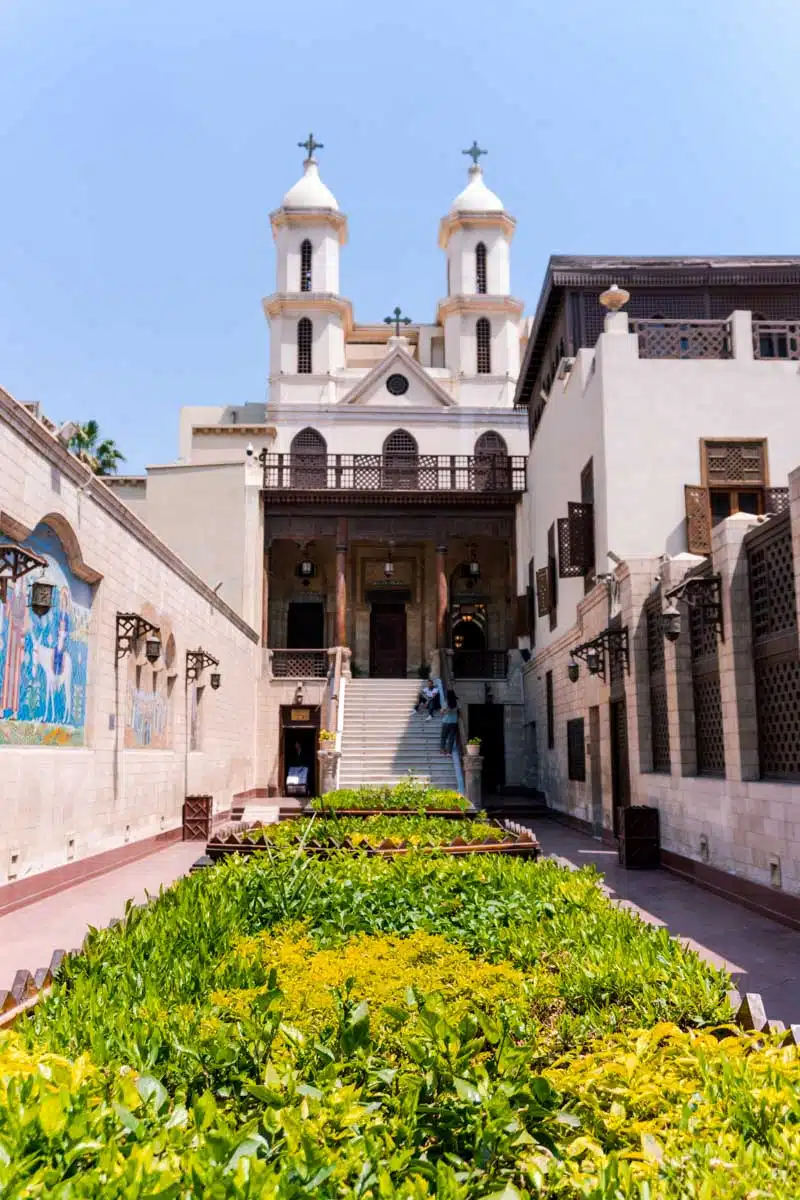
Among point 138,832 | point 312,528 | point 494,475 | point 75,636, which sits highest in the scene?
point 494,475

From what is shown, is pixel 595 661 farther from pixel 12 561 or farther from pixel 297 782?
pixel 297 782

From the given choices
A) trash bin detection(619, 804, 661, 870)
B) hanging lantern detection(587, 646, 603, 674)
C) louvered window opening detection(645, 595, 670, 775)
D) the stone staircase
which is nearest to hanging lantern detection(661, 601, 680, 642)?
louvered window opening detection(645, 595, 670, 775)

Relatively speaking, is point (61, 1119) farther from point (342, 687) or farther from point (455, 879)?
point (342, 687)

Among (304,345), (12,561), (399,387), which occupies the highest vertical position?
(304,345)

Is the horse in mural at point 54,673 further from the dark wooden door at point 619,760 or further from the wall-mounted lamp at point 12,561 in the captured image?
the dark wooden door at point 619,760

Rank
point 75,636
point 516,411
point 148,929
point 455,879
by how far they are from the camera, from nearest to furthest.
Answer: point 148,929 → point 455,879 → point 75,636 → point 516,411

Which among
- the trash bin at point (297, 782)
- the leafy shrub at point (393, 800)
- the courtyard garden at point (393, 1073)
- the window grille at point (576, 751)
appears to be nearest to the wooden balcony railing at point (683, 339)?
the window grille at point (576, 751)

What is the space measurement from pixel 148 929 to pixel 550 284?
56.4ft

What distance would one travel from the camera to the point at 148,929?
16.1ft

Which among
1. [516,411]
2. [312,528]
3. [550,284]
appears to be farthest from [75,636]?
[516,411]

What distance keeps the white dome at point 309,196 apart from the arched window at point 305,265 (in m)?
1.32

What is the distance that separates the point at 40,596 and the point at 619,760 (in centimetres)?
948

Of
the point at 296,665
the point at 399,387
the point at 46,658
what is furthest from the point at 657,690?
the point at 399,387

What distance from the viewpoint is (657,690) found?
1324 cm
